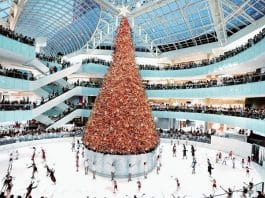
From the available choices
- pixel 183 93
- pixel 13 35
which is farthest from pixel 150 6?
pixel 13 35

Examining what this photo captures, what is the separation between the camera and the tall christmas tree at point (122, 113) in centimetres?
1892

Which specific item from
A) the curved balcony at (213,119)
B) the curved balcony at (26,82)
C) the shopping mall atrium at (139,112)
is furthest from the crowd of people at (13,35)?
the curved balcony at (213,119)

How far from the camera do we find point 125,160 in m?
18.7

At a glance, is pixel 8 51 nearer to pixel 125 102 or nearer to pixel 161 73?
pixel 125 102

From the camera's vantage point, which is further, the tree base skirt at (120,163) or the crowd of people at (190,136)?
the crowd of people at (190,136)

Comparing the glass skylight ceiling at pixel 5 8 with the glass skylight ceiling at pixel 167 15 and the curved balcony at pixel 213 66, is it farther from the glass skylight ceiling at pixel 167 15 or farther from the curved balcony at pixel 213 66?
the curved balcony at pixel 213 66

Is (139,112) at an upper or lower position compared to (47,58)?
lower

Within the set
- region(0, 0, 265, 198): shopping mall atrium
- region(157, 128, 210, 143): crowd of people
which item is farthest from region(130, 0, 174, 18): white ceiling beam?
region(157, 128, 210, 143): crowd of people

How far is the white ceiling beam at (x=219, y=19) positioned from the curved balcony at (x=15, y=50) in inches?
750

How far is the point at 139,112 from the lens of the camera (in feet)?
64.3

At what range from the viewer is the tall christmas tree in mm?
18922

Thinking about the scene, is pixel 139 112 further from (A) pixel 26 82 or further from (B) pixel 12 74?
(A) pixel 26 82

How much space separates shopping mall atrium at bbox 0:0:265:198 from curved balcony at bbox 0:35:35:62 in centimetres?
9

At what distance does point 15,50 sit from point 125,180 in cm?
1463
